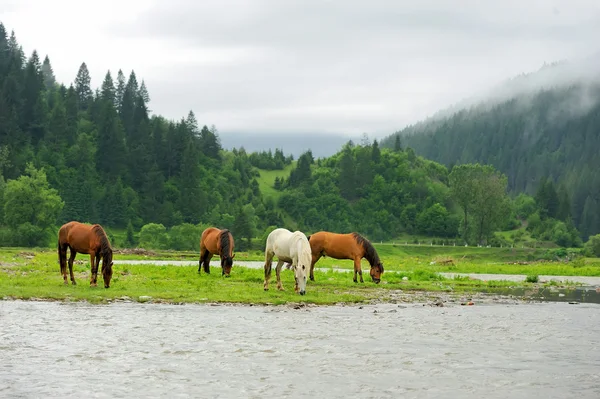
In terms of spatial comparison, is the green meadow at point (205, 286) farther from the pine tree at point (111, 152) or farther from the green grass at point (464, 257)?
the pine tree at point (111, 152)

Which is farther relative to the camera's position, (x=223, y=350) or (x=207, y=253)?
(x=207, y=253)

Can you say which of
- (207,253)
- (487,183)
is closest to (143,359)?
(207,253)

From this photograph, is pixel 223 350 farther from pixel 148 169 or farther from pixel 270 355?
pixel 148 169

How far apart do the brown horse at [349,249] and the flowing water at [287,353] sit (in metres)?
10.8

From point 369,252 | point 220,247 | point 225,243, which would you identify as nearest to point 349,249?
point 369,252

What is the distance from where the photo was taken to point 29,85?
181 metres

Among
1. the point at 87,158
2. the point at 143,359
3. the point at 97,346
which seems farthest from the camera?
→ the point at 87,158

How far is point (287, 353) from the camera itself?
16.8 meters

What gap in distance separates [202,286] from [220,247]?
6.14 meters

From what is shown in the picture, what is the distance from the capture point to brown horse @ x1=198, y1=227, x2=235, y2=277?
37438mm

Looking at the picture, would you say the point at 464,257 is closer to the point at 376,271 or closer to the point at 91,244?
the point at 376,271

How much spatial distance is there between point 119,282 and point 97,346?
15.5 metres

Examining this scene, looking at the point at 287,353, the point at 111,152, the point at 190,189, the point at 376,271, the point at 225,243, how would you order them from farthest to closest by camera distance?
the point at 190,189 < the point at 111,152 < the point at 225,243 < the point at 376,271 < the point at 287,353

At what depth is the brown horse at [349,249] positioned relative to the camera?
36.1m
